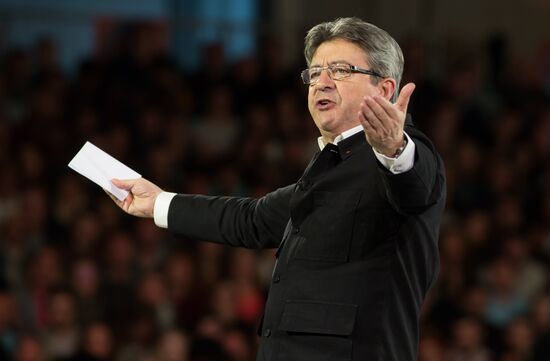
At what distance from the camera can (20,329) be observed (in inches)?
259

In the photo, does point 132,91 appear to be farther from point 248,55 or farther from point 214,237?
point 214,237

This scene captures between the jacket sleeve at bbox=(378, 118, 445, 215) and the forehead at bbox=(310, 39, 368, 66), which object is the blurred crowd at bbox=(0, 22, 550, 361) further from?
the jacket sleeve at bbox=(378, 118, 445, 215)

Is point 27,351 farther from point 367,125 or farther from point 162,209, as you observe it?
point 367,125

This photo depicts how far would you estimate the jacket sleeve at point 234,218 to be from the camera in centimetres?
329

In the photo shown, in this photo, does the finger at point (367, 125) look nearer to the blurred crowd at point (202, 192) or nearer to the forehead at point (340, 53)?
the forehead at point (340, 53)

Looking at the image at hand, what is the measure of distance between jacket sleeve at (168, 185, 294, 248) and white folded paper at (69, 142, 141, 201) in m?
0.15

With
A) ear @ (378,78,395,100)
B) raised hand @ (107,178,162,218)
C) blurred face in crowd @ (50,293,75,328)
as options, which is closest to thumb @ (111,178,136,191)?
raised hand @ (107,178,162,218)

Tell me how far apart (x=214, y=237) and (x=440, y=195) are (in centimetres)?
76

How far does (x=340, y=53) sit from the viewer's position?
3000 mm

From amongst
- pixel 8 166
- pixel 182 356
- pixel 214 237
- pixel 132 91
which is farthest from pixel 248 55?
pixel 214 237

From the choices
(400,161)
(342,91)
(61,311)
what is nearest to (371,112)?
(400,161)

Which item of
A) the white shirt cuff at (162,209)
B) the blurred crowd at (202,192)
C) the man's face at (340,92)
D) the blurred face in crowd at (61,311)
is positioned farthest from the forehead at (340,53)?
the blurred face in crowd at (61,311)

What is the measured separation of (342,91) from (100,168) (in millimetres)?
752

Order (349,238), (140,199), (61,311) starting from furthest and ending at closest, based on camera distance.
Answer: (61,311) → (140,199) → (349,238)
